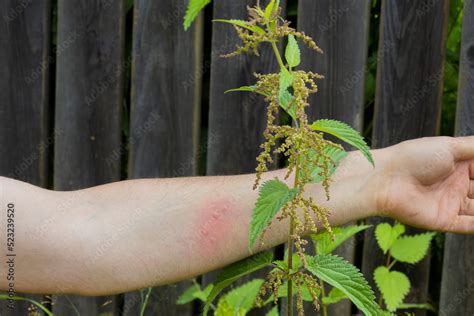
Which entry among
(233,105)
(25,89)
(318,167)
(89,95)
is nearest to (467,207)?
(318,167)

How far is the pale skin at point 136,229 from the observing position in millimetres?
1966

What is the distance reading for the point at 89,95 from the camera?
10.9 ft

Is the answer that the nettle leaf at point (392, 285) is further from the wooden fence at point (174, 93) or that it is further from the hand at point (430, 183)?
the hand at point (430, 183)

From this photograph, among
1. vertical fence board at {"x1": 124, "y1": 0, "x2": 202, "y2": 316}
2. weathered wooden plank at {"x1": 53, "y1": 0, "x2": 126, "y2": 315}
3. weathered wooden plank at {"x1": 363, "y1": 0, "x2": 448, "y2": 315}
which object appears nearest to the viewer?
weathered wooden plank at {"x1": 363, "y1": 0, "x2": 448, "y2": 315}

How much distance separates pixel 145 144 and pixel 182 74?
0.32 meters

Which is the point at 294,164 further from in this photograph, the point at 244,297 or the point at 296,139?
the point at 244,297

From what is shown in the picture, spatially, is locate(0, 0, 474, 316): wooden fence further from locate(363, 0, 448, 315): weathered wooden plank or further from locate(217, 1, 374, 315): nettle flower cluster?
locate(217, 1, 374, 315): nettle flower cluster

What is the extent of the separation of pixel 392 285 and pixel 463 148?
723 millimetres

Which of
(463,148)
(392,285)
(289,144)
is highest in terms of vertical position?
(289,144)

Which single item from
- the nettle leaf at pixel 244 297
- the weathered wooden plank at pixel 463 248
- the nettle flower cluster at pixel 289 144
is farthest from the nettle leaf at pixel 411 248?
the nettle flower cluster at pixel 289 144

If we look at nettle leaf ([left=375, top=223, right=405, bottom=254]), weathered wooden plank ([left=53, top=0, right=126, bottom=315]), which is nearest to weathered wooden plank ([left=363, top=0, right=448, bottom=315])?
nettle leaf ([left=375, top=223, right=405, bottom=254])

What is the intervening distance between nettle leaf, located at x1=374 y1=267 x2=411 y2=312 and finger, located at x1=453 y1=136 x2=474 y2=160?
63 centimetres

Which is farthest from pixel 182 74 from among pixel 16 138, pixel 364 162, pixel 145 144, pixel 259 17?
pixel 259 17

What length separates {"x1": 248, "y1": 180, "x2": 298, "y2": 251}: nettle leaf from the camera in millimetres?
1391
